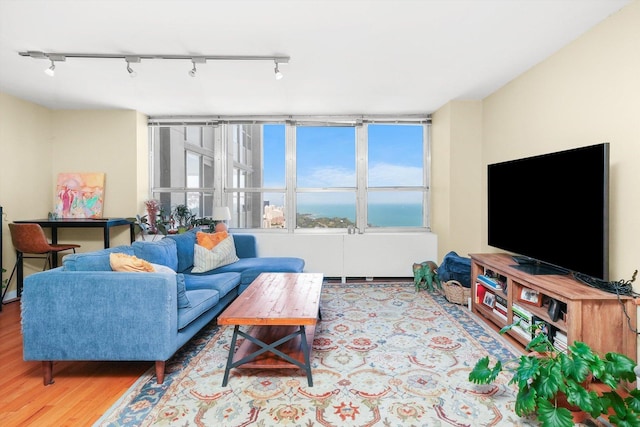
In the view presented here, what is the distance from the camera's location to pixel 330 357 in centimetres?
253

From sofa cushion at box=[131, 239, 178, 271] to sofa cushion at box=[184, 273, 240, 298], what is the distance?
0.79ft

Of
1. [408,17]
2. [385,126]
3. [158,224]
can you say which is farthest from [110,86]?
[385,126]

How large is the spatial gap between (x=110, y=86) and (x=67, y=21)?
1485mm

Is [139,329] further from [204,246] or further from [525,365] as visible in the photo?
[525,365]

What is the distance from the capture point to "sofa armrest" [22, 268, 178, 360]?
2.12 m

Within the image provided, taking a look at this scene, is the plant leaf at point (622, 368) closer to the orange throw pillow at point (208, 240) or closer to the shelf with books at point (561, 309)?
the shelf with books at point (561, 309)

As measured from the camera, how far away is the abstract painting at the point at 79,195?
15.6 feet

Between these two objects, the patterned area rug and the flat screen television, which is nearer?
the patterned area rug

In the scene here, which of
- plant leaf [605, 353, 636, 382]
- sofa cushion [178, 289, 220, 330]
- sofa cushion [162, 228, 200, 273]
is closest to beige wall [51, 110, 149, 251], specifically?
sofa cushion [162, 228, 200, 273]

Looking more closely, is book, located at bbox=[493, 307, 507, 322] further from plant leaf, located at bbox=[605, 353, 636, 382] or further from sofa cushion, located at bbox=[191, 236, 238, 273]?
sofa cushion, located at bbox=[191, 236, 238, 273]

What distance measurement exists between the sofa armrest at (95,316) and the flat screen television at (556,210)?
2.78 metres

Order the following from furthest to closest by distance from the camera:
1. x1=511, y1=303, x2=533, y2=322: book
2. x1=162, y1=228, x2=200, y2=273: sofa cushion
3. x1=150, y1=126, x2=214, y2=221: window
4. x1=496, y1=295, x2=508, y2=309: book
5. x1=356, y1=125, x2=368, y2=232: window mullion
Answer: x1=150, y1=126, x2=214, y2=221: window, x1=356, y1=125, x2=368, y2=232: window mullion, x1=162, y1=228, x2=200, y2=273: sofa cushion, x1=496, y1=295, x2=508, y2=309: book, x1=511, y1=303, x2=533, y2=322: book

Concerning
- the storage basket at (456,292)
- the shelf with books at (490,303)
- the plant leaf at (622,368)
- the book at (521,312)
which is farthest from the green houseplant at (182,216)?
the plant leaf at (622,368)

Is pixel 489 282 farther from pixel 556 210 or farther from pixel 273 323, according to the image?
pixel 273 323
